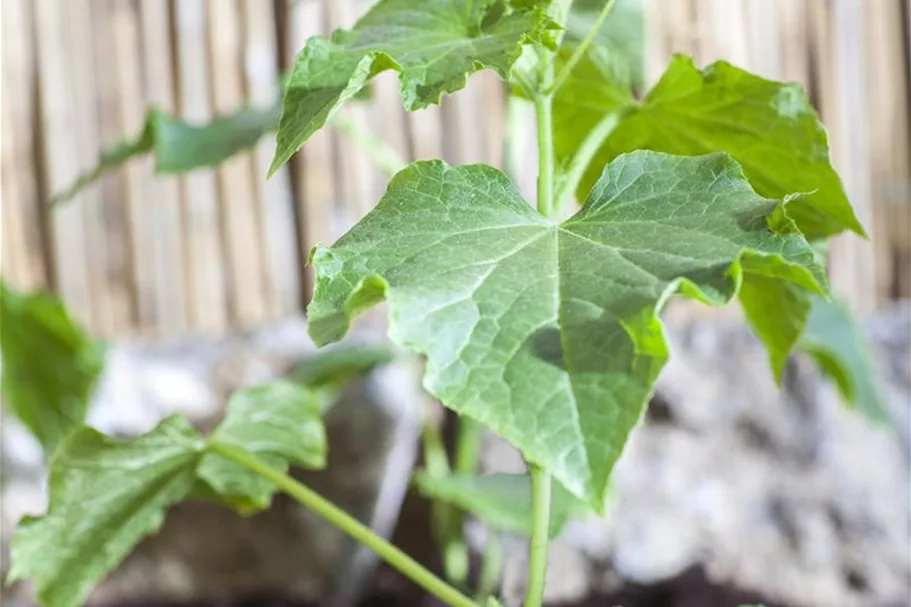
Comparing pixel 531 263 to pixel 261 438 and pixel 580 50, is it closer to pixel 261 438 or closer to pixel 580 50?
pixel 580 50

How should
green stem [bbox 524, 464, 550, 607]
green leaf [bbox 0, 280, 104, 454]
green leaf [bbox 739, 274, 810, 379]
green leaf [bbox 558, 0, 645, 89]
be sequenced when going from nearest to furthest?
green stem [bbox 524, 464, 550, 607] < green leaf [bbox 739, 274, 810, 379] < green leaf [bbox 558, 0, 645, 89] < green leaf [bbox 0, 280, 104, 454]

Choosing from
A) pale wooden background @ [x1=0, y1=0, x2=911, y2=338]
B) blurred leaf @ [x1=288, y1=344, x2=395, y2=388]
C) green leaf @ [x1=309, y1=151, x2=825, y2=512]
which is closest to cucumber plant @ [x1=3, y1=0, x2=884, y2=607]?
green leaf @ [x1=309, y1=151, x2=825, y2=512]

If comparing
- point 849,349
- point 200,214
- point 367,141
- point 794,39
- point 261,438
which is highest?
point 794,39

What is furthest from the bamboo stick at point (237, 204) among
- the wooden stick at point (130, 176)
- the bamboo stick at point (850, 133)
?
the bamboo stick at point (850, 133)

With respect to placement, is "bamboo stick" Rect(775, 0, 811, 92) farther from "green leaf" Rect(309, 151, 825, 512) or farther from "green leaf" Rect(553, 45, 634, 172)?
"green leaf" Rect(309, 151, 825, 512)

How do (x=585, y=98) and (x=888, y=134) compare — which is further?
(x=888, y=134)

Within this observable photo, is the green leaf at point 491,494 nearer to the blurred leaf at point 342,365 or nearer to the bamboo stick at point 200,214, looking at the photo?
the blurred leaf at point 342,365

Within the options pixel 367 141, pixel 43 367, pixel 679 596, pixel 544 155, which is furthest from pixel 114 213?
pixel 544 155
